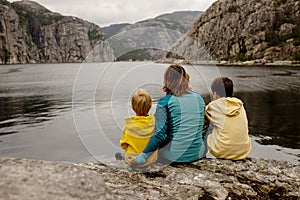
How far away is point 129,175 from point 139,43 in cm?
379

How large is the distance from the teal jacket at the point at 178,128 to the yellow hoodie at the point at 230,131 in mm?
595

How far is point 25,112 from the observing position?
105 feet

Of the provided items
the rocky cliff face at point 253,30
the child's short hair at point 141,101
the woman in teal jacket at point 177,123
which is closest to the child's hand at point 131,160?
the woman in teal jacket at point 177,123

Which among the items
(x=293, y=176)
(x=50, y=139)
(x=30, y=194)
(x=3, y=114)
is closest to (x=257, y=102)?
(x=50, y=139)

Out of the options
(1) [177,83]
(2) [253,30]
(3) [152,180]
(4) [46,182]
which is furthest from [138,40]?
(2) [253,30]

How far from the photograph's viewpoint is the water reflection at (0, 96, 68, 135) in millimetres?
25875

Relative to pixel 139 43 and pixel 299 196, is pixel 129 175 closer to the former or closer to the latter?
pixel 299 196

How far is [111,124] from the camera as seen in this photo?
989 inches

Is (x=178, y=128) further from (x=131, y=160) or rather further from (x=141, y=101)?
(x=131, y=160)

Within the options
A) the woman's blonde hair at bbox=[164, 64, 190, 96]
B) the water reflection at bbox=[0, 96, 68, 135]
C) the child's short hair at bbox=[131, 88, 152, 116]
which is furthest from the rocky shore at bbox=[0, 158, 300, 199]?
the water reflection at bbox=[0, 96, 68, 135]

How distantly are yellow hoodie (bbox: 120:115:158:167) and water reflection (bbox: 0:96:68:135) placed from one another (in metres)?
20.2

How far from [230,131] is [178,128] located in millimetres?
1353

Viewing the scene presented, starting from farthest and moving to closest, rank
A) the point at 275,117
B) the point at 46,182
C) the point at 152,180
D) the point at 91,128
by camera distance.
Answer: the point at 275,117 → the point at 91,128 → the point at 152,180 → the point at 46,182

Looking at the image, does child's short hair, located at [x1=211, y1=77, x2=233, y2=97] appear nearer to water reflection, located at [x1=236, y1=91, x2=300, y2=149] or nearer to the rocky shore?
the rocky shore
